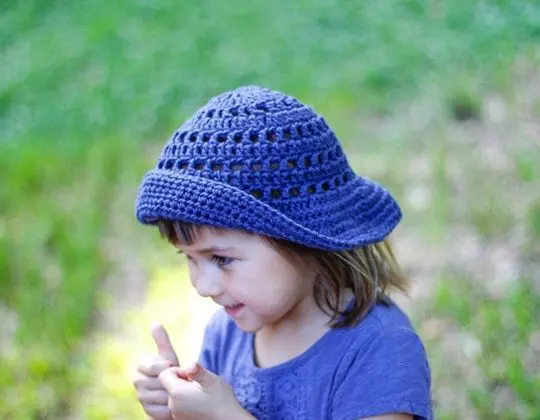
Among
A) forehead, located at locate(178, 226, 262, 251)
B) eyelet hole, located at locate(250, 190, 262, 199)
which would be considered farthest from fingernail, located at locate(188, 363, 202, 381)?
eyelet hole, located at locate(250, 190, 262, 199)

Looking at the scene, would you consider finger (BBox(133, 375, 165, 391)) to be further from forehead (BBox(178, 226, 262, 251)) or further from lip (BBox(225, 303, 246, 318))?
forehead (BBox(178, 226, 262, 251))

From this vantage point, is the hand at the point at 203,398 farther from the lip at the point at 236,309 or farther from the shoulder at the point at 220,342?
the shoulder at the point at 220,342

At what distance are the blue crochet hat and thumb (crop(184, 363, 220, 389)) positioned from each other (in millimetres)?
308

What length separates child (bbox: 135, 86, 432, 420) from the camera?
181 centimetres

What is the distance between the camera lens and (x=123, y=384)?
330cm

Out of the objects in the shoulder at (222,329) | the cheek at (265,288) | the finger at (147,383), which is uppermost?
the cheek at (265,288)

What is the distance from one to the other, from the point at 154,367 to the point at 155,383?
0.04m

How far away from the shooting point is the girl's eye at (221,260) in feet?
6.14

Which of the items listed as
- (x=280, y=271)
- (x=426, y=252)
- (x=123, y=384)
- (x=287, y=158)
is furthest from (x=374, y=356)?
(x=426, y=252)

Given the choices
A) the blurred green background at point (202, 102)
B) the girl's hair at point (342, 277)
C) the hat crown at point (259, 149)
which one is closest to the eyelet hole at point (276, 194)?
the hat crown at point (259, 149)

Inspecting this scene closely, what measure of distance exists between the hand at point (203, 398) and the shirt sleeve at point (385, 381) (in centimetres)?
21

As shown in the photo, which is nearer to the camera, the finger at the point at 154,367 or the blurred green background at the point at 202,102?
the finger at the point at 154,367

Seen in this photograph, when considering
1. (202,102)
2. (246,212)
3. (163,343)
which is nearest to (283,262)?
(246,212)

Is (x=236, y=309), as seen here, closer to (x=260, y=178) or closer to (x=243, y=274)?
(x=243, y=274)
